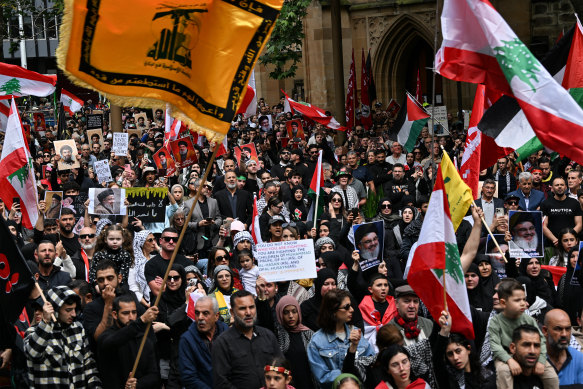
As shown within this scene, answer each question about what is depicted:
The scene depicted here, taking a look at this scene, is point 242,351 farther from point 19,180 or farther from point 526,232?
point 19,180

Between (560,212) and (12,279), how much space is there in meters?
7.59

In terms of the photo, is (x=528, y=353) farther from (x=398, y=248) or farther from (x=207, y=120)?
(x=398, y=248)

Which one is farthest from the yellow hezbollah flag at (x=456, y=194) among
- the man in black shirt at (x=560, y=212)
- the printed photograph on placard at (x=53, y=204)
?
the printed photograph on placard at (x=53, y=204)

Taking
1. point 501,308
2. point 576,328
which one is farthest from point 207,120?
point 576,328

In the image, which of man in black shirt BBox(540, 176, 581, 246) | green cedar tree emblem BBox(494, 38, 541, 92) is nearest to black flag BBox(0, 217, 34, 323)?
green cedar tree emblem BBox(494, 38, 541, 92)

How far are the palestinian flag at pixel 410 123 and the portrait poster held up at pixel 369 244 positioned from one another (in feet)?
23.9

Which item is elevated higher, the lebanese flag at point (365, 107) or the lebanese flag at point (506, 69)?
the lebanese flag at point (506, 69)

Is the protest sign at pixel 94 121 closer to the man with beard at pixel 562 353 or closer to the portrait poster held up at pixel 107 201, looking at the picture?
the portrait poster held up at pixel 107 201

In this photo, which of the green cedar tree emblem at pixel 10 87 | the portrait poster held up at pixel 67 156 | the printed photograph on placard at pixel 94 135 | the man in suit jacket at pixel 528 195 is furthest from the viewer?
the printed photograph on placard at pixel 94 135

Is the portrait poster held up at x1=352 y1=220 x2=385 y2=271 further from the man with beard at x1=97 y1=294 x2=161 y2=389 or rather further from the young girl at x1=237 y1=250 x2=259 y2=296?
the man with beard at x1=97 y1=294 x2=161 y2=389

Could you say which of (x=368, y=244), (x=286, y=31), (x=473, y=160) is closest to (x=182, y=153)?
(x=368, y=244)

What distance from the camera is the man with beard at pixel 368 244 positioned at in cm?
980

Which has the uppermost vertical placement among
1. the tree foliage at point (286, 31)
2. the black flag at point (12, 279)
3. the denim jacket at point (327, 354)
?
the tree foliage at point (286, 31)

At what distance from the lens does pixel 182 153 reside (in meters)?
16.6
